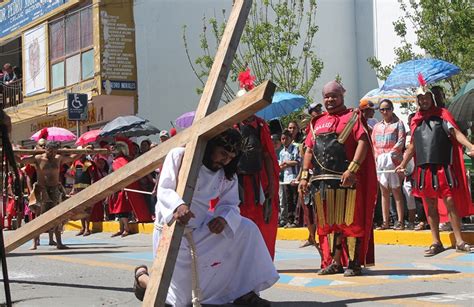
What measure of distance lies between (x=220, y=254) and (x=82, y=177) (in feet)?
41.5

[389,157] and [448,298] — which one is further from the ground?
[389,157]

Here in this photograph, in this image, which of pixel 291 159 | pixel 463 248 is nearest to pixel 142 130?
pixel 291 159

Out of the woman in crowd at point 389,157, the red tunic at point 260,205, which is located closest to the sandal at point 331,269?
the red tunic at point 260,205

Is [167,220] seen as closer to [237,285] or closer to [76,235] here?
[237,285]

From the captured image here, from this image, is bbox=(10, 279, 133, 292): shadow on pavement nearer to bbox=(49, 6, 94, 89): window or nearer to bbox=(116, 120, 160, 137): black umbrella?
bbox=(116, 120, 160, 137): black umbrella

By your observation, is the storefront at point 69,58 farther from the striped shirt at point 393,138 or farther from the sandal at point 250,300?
the sandal at point 250,300

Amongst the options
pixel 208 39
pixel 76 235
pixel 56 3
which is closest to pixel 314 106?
pixel 76 235

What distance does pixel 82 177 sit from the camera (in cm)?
1841

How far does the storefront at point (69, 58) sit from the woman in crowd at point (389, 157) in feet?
46.3

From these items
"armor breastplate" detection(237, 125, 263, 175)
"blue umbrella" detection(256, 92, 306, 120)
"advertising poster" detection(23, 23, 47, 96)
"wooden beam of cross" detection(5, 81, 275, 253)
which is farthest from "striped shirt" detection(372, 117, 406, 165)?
"advertising poster" detection(23, 23, 47, 96)

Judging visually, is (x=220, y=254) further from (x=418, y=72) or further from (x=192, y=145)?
(x=418, y=72)

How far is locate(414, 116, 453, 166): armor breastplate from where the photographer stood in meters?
10.1

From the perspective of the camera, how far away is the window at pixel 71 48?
2938cm

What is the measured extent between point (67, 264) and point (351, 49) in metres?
21.8
